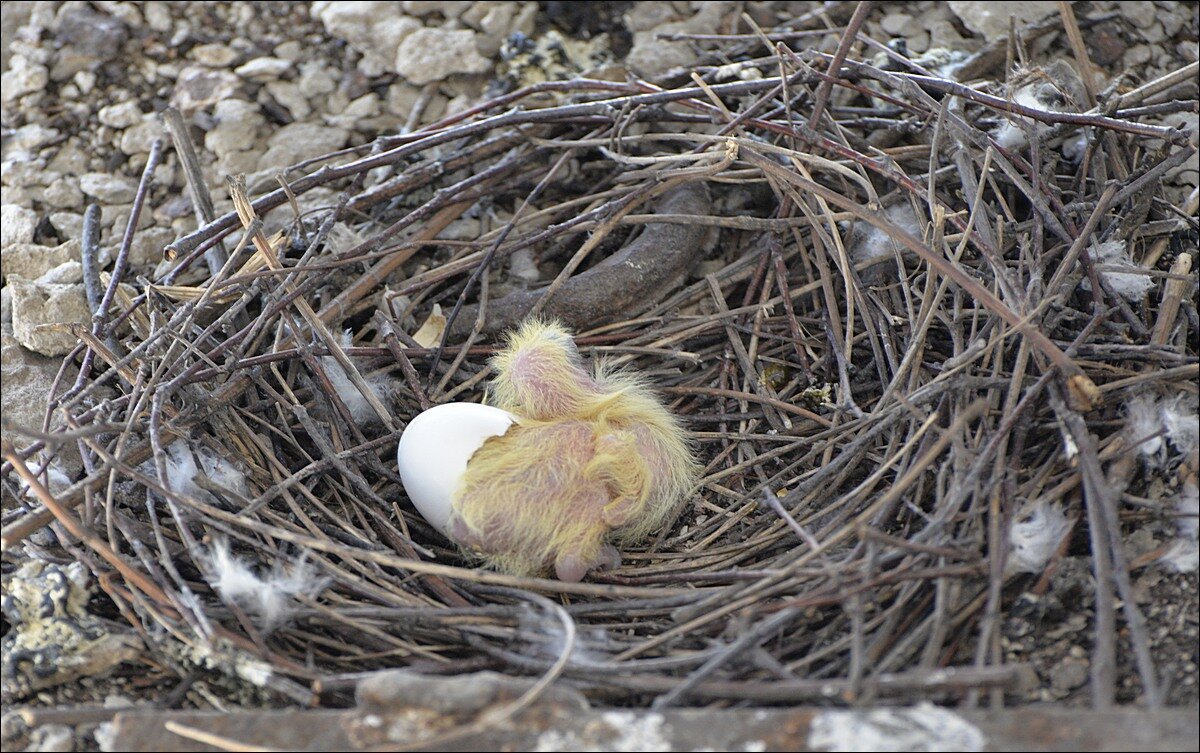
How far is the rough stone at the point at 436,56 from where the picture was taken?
2.92 metres

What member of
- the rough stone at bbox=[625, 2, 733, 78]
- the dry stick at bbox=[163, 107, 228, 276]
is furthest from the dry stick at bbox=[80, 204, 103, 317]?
the rough stone at bbox=[625, 2, 733, 78]

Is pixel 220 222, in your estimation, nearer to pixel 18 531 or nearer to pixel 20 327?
pixel 20 327

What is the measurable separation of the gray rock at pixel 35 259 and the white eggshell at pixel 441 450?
123 centimetres

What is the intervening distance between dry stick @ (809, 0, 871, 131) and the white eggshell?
101 cm

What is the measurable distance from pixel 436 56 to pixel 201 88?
688 millimetres

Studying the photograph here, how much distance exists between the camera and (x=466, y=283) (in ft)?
7.71

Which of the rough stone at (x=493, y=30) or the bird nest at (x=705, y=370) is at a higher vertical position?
the rough stone at (x=493, y=30)

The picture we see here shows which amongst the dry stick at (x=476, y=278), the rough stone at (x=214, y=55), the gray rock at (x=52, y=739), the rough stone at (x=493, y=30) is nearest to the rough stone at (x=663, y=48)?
the rough stone at (x=493, y=30)

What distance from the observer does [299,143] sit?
284cm

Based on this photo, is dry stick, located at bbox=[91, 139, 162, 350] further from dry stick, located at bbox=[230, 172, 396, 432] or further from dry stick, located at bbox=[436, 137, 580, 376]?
dry stick, located at bbox=[436, 137, 580, 376]

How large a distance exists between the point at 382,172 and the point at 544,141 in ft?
1.52

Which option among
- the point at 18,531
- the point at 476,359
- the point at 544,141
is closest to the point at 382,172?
the point at 544,141

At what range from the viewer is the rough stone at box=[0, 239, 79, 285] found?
8.39 ft

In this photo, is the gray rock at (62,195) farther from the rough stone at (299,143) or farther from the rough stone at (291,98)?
the rough stone at (291,98)
